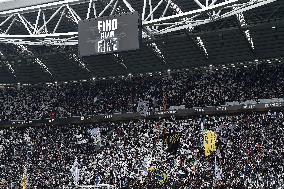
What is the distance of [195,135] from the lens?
21.2 meters

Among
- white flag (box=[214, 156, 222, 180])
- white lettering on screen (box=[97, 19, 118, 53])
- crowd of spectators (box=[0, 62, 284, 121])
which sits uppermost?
white lettering on screen (box=[97, 19, 118, 53])

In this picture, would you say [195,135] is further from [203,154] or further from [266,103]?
[266,103]

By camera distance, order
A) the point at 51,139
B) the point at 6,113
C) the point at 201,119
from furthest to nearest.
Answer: the point at 6,113 < the point at 51,139 < the point at 201,119

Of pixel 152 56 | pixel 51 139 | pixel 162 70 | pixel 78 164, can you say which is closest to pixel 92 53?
pixel 152 56

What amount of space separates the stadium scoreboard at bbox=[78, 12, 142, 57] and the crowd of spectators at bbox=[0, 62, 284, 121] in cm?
721

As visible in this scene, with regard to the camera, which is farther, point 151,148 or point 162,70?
point 162,70

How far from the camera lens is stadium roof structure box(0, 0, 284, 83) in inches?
666

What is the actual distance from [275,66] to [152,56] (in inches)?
253

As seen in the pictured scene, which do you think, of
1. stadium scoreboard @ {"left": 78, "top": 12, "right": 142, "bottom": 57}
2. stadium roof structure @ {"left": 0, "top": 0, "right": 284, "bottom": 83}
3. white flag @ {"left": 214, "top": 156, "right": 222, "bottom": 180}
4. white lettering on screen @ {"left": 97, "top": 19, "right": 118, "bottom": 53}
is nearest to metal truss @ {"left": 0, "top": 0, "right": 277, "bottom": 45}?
stadium roof structure @ {"left": 0, "top": 0, "right": 284, "bottom": 83}

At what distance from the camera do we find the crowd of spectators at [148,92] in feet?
69.6

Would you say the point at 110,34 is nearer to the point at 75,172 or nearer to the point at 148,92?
the point at 148,92

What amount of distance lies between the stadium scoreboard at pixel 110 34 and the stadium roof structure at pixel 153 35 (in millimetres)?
Result: 548

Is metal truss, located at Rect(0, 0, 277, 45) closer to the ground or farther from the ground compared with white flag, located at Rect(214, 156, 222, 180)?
farther from the ground

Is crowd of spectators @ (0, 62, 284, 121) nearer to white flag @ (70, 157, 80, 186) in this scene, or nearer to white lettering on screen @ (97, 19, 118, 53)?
white flag @ (70, 157, 80, 186)
